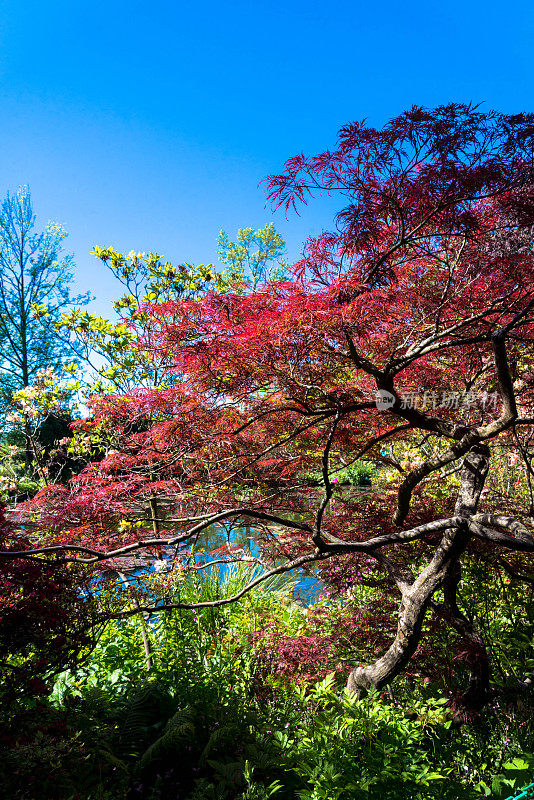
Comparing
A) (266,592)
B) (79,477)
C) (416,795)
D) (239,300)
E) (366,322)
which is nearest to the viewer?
(416,795)

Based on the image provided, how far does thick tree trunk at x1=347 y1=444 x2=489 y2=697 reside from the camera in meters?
2.62

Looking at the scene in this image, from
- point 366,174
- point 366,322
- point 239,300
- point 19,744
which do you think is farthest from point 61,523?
point 366,174

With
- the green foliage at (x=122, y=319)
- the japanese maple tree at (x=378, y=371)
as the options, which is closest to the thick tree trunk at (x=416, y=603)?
the japanese maple tree at (x=378, y=371)

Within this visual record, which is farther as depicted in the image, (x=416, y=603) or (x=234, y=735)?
(x=234, y=735)

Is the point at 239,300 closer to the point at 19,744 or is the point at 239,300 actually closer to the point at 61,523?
the point at 61,523

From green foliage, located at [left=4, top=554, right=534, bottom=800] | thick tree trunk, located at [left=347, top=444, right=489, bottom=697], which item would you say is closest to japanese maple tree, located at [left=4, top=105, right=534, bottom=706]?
thick tree trunk, located at [left=347, top=444, right=489, bottom=697]

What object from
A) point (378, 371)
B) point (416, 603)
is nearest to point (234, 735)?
point (416, 603)

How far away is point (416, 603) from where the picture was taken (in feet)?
8.57

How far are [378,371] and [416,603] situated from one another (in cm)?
137

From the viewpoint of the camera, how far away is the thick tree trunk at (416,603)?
2617mm

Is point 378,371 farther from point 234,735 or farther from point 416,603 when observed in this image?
point 234,735

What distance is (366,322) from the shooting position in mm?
2428

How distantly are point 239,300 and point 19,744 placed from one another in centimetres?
258

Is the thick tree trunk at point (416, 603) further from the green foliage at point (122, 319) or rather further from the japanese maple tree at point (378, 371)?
the green foliage at point (122, 319)
